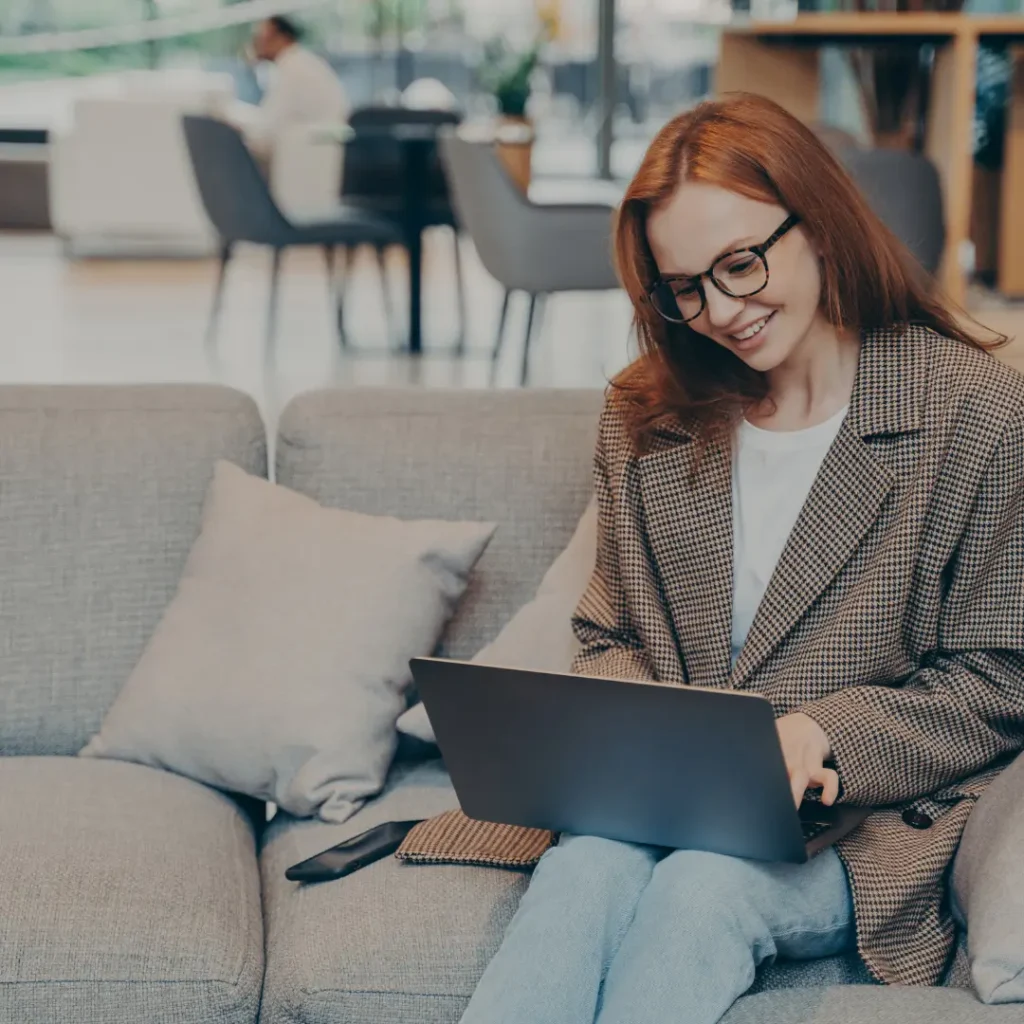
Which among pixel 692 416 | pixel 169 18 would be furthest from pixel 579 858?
pixel 169 18

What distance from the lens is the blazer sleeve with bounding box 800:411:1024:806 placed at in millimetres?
1656

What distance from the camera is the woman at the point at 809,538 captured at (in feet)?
5.16

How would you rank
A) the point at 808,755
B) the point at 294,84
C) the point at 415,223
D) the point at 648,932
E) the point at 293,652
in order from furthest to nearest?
the point at 294,84 → the point at 415,223 → the point at 293,652 → the point at 808,755 → the point at 648,932

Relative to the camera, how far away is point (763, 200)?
5.50 ft

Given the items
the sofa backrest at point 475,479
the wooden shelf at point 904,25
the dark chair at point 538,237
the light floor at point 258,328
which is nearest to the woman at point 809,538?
the sofa backrest at point 475,479

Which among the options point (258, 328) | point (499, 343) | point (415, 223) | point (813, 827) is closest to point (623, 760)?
point (813, 827)

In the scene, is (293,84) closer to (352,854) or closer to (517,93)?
(517,93)

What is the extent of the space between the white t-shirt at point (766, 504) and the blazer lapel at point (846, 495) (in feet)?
0.13

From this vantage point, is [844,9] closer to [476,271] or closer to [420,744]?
[420,744]

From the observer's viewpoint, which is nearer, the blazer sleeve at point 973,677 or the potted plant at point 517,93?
the blazer sleeve at point 973,677

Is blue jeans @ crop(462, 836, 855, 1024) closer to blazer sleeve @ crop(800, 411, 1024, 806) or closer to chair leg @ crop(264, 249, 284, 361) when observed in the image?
blazer sleeve @ crop(800, 411, 1024, 806)

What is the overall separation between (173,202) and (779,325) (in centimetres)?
864

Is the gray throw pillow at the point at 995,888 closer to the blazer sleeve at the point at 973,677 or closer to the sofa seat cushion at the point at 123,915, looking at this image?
the blazer sleeve at the point at 973,677

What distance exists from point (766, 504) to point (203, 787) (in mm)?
783
